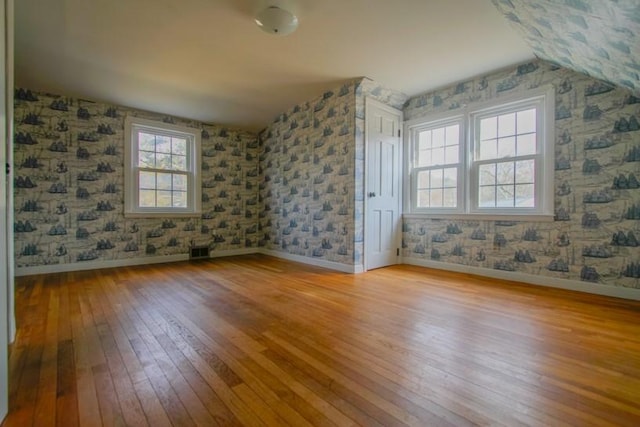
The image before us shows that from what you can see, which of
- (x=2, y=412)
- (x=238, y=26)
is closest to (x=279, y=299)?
(x=2, y=412)

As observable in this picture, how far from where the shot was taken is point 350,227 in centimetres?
379

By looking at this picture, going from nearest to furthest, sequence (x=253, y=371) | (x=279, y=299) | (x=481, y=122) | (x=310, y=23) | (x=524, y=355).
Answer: (x=253, y=371) < (x=524, y=355) < (x=310, y=23) < (x=279, y=299) < (x=481, y=122)

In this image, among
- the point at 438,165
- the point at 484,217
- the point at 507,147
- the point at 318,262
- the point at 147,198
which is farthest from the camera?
the point at 147,198

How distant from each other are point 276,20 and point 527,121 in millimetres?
2941

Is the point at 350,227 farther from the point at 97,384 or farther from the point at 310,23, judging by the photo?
the point at 97,384

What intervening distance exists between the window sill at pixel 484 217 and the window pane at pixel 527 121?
0.98m

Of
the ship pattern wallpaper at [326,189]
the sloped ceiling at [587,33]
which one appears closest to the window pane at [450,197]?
the ship pattern wallpaper at [326,189]

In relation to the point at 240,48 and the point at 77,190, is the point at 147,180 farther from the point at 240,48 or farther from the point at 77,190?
the point at 240,48

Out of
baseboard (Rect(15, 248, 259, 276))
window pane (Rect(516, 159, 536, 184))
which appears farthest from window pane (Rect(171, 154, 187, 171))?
window pane (Rect(516, 159, 536, 184))

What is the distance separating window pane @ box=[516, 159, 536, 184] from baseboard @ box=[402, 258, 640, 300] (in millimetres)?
1073

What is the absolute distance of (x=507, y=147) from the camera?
136 inches

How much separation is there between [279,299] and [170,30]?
8.63ft

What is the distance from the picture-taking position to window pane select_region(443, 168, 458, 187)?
3.87m

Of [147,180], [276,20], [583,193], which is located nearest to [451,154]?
[583,193]
